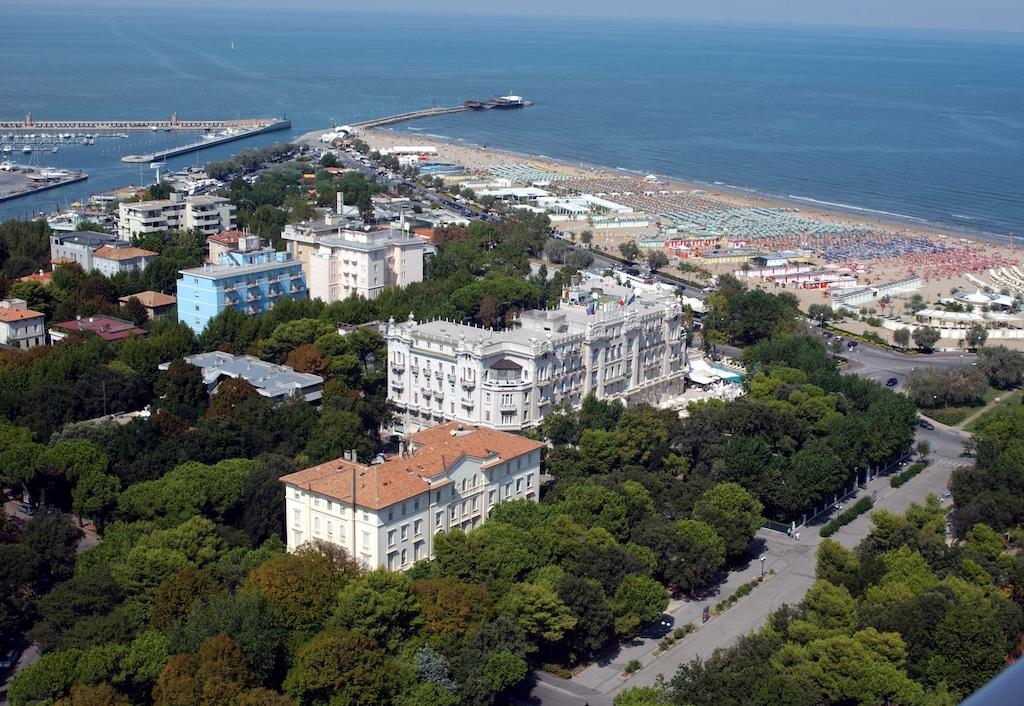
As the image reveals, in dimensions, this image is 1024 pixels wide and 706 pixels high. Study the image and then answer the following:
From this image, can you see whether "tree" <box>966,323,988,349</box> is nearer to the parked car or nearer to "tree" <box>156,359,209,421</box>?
"tree" <box>156,359,209,421</box>

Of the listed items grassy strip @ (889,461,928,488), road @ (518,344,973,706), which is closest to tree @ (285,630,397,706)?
road @ (518,344,973,706)

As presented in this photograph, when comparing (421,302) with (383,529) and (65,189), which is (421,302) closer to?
(383,529)

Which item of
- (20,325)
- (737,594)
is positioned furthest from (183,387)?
(737,594)

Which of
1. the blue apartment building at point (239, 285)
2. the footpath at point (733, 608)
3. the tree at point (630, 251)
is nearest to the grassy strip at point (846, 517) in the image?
the footpath at point (733, 608)

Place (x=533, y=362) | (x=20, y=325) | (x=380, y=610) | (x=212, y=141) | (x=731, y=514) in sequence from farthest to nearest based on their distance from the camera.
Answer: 1. (x=212, y=141)
2. (x=20, y=325)
3. (x=533, y=362)
4. (x=731, y=514)
5. (x=380, y=610)

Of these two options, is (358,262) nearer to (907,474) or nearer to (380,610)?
(907,474)

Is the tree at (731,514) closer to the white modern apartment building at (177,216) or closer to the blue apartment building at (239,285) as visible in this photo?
the blue apartment building at (239,285)

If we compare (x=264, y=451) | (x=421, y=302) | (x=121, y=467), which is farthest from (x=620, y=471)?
(x=421, y=302)
